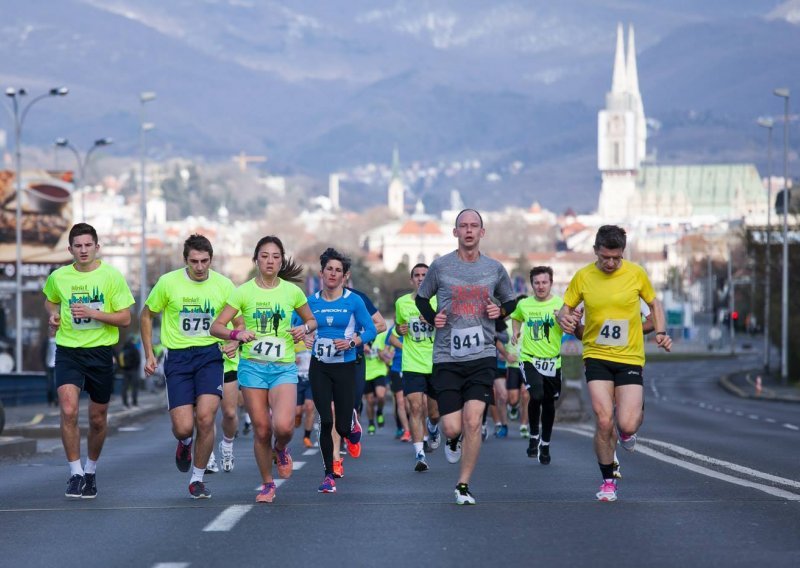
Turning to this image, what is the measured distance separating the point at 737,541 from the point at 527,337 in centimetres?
814

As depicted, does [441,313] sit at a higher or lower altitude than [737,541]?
higher

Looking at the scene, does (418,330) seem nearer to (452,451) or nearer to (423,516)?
(452,451)

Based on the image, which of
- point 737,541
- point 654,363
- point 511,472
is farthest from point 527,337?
point 654,363

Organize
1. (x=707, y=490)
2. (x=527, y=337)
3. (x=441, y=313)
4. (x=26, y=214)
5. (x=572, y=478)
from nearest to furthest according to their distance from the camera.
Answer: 1. (x=441, y=313)
2. (x=707, y=490)
3. (x=572, y=478)
4. (x=527, y=337)
5. (x=26, y=214)

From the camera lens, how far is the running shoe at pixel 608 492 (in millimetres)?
13641

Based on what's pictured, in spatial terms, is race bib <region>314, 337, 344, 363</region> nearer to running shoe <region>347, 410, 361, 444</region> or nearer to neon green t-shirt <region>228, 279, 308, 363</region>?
neon green t-shirt <region>228, 279, 308, 363</region>

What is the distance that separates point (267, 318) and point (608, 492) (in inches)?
107

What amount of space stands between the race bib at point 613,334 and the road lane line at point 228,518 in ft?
8.77

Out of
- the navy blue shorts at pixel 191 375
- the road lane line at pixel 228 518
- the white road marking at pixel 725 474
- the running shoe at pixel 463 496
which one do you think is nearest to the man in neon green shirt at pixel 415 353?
the white road marking at pixel 725 474

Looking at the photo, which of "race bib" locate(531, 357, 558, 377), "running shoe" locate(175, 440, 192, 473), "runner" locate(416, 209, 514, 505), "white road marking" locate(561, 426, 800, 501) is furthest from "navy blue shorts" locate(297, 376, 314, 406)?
"runner" locate(416, 209, 514, 505)

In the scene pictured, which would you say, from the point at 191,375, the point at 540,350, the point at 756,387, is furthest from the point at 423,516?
the point at 756,387

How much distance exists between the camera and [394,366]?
23750 millimetres

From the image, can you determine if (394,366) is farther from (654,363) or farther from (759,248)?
(654,363)

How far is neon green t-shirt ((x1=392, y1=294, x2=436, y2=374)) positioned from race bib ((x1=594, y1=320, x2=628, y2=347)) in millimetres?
5456
